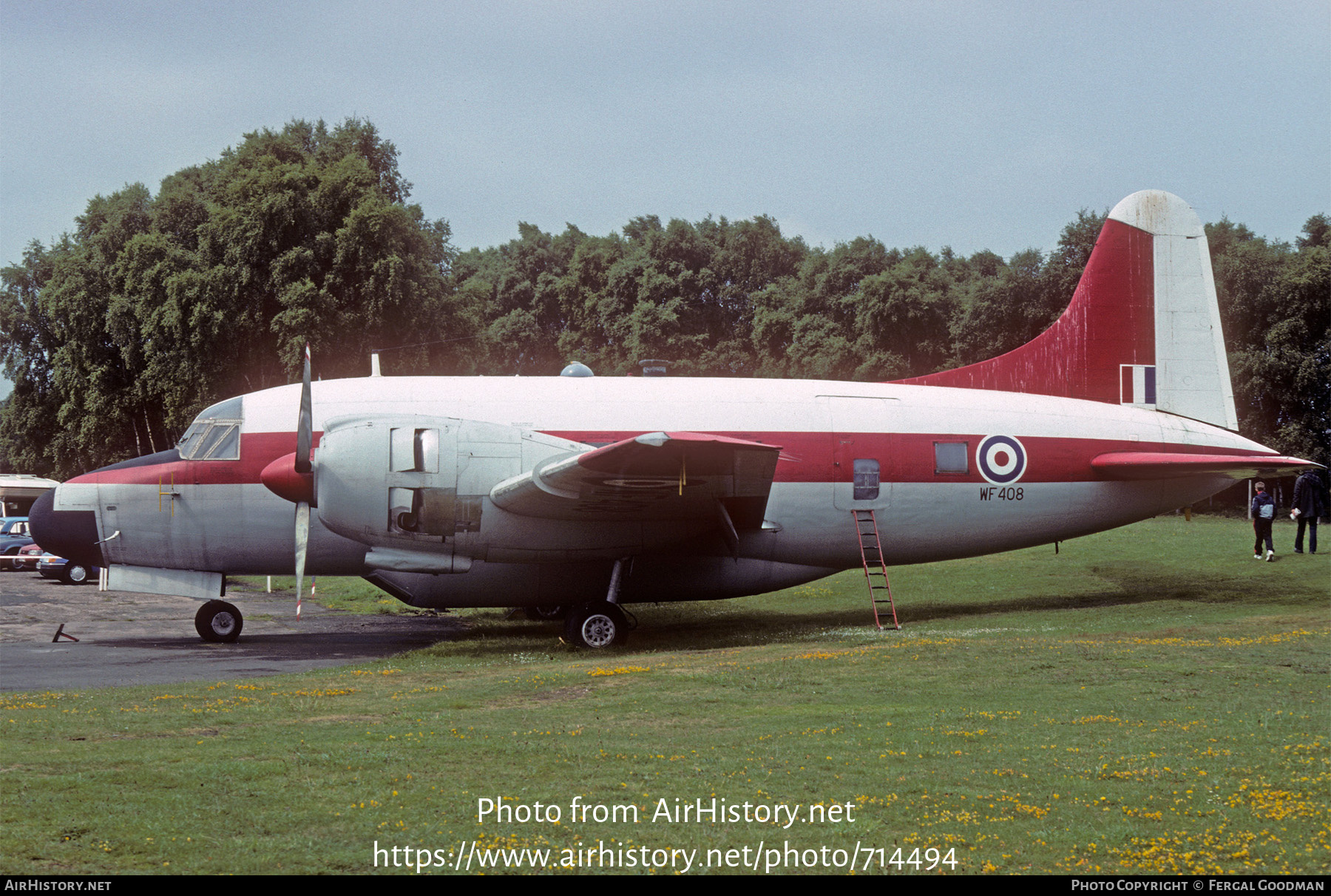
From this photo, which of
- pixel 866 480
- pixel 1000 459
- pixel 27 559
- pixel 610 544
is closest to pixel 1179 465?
pixel 1000 459

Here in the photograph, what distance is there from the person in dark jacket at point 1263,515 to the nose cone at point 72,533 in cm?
2307

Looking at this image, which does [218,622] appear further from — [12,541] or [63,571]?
[12,541]

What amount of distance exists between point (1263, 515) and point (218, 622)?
21.4 meters

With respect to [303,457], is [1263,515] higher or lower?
lower

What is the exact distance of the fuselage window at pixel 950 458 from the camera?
18109 millimetres

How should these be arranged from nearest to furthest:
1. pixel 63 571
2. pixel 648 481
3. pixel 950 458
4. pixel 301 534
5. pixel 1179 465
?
1. pixel 648 481
2. pixel 301 534
3. pixel 950 458
4. pixel 1179 465
5. pixel 63 571

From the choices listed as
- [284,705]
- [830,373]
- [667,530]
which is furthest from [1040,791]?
[830,373]

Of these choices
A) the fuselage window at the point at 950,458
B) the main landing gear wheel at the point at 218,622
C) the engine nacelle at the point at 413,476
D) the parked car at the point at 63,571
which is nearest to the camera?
the engine nacelle at the point at 413,476

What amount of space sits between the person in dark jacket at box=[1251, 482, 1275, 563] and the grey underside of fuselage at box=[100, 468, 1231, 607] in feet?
23.0

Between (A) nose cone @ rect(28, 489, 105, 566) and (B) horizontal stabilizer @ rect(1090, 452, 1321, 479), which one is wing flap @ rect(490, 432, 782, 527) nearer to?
(B) horizontal stabilizer @ rect(1090, 452, 1321, 479)

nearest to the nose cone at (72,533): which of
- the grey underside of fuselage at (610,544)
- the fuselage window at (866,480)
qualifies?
the grey underside of fuselage at (610,544)

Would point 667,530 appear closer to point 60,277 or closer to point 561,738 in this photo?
point 561,738

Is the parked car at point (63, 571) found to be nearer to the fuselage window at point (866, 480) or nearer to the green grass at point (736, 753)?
the green grass at point (736, 753)

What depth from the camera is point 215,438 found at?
17.2m
